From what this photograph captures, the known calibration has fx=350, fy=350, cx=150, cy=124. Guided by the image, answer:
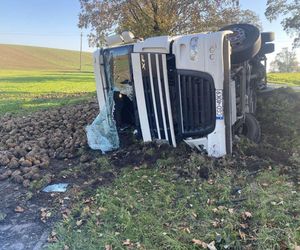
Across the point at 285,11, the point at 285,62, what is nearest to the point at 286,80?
the point at 285,11

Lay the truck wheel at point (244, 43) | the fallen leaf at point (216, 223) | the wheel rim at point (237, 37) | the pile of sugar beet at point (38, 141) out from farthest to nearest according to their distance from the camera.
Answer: the wheel rim at point (237, 37)
the truck wheel at point (244, 43)
the pile of sugar beet at point (38, 141)
the fallen leaf at point (216, 223)

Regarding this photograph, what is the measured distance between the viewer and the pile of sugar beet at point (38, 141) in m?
4.89

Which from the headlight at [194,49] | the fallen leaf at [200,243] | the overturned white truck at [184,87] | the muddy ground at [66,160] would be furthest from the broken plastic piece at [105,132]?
the fallen leaf at [200,243]

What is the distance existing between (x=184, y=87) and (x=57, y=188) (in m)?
2.05

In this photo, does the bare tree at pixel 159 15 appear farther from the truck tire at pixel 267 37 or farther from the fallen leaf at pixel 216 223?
the fallen leaf at pixel 216 223

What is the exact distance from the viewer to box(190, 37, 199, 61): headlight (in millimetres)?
4324

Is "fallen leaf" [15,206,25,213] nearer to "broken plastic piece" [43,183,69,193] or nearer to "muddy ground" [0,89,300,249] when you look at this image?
"muddy ground" [0,89,300,249]

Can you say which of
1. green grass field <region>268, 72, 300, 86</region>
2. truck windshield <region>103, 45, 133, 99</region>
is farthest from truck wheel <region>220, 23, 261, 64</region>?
green grass field <region>268, 72, 300, 86</region>

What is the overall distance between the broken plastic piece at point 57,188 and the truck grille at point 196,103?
5.53 feet

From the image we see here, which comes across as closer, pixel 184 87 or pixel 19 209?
pixel 19 209

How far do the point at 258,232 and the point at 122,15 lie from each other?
45.2 ft

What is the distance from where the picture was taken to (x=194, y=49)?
4.35 meters

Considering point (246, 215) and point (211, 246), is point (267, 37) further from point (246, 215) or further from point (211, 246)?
point (211, 246)

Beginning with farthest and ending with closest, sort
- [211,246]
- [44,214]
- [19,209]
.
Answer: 1. [19,209]
2. [44,214]
3. [211,246]
